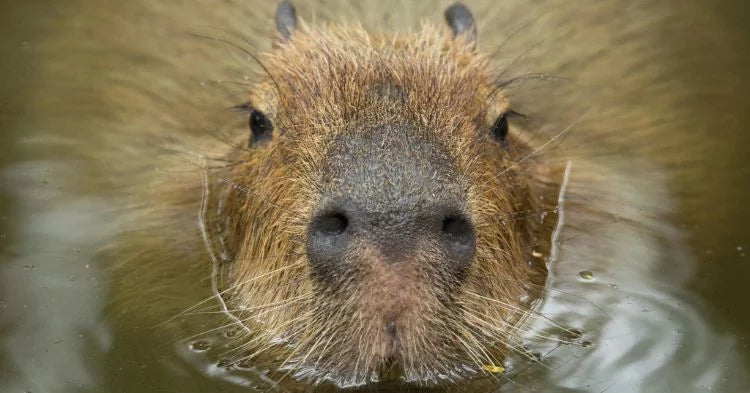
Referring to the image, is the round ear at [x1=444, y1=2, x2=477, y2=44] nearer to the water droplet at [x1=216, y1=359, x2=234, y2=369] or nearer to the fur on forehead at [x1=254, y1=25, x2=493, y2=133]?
the fur on forehead at [x1=254, y1=25, x2=493, y2=133]

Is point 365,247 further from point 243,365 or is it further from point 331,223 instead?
point 243,365

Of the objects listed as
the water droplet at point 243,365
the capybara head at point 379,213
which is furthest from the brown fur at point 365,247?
the water droplet at point 243,365

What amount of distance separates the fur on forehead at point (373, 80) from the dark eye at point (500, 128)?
124 mm

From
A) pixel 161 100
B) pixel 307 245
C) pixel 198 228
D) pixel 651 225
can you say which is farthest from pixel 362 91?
pixel 161 100

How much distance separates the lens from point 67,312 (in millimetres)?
5195

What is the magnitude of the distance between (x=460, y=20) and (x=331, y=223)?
7.72 feet

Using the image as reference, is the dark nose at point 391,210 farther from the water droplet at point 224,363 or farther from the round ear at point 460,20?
the round ear at point 460,20

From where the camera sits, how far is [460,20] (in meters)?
6.12

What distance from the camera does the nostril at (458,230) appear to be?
160 inches

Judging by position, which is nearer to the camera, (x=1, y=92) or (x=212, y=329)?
(x=212, y=329)

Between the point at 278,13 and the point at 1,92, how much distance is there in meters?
1.90

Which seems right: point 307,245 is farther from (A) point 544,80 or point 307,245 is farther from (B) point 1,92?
(B) point 1,92

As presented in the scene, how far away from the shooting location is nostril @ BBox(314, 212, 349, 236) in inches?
158

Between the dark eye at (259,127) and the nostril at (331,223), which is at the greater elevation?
the dark eye at (259,127)
